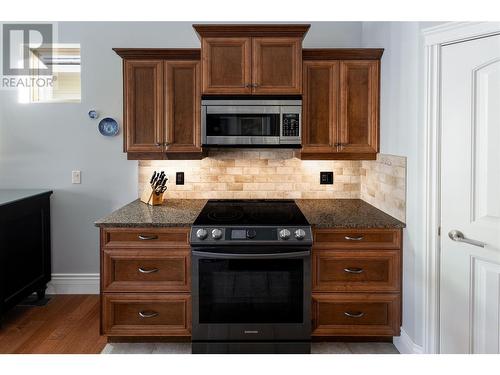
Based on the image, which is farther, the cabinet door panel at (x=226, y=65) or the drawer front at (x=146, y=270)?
the cabinet door panel at (x=226, y=65)

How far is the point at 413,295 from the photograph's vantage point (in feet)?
8.23

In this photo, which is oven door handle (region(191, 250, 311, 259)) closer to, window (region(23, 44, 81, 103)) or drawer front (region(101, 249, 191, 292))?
drawer front (region(101, 249, 191, 292))

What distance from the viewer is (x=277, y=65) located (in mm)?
2916

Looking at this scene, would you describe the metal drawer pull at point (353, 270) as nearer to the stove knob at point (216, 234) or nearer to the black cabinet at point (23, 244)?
the stove knob at point (216, 234)

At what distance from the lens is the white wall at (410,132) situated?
2393mm

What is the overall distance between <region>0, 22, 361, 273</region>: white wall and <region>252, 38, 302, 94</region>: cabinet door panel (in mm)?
604

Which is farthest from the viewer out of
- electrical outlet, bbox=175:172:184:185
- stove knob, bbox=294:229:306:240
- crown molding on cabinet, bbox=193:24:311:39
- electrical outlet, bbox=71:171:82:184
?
electrical outlet, bbox=71:171:82:184

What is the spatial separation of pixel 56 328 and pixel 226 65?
87.2 inches

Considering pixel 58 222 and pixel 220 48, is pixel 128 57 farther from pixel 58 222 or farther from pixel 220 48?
pixel 58 222

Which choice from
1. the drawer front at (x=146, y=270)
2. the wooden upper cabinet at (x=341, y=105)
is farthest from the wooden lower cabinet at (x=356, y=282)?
the drawer front at (x=146, y=270)

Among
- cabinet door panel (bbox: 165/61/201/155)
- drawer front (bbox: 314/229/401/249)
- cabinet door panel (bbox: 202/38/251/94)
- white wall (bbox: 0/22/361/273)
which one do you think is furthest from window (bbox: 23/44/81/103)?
drawer front (bbox: 314/229/401/249)

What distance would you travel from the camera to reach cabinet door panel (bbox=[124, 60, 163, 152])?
118 inches

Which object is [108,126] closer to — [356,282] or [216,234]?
[216,234]

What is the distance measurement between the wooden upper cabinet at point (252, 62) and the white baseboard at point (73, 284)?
1926 millimetres
